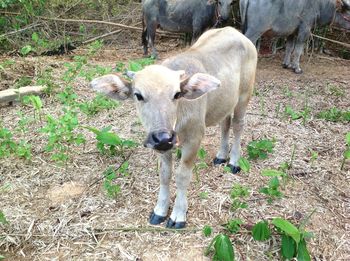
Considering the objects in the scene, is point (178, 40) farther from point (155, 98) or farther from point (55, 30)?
point (155, 98)

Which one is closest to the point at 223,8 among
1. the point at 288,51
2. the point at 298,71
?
the point at 288,51

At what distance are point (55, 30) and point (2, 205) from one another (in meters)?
5.79

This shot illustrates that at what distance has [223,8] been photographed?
7.61 metres

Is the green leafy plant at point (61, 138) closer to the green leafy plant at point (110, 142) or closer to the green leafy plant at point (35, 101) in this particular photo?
the green leafy plant at point (110, 142)

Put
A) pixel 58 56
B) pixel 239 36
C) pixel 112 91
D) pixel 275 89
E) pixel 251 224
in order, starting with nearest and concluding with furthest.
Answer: pixel 112 91
pixel 251 224
pixel 239 36
pixel 275 89
pixel 58 56

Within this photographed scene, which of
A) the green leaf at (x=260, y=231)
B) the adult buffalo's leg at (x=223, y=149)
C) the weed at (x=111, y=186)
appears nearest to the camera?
the green leaf at (x=260, y=231)

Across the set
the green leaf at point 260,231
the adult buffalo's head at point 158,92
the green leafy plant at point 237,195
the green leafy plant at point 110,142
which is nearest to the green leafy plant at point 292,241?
the green leaf at point 260,231

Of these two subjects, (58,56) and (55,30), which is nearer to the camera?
(58,56)

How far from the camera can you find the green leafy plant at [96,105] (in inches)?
190

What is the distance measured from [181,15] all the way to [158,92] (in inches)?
230

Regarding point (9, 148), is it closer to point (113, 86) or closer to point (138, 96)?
point (113, 86)

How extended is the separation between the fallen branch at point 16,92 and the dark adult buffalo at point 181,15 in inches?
128

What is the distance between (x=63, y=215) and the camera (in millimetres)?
3266

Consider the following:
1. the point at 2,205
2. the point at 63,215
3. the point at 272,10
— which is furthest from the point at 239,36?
the point at 272,10
